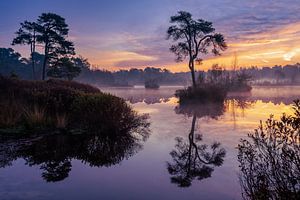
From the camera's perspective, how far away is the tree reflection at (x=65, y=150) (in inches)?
330

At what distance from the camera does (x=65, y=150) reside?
1001cm

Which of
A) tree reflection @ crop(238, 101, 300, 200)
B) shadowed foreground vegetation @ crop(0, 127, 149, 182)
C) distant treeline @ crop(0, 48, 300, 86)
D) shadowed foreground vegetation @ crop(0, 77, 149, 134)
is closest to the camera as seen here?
tree reflection @ crop(238, 101, 300, 200)

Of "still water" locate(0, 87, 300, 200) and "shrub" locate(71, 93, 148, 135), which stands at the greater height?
"shrub" locate(71, 93, 148, 135)

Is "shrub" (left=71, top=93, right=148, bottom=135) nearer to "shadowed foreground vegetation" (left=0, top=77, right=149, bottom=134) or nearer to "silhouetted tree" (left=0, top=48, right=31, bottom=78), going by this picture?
"shadowed foreground vegetation" (left=0, top=77, right=149, bottom=134)

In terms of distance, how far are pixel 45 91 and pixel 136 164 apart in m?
9.68

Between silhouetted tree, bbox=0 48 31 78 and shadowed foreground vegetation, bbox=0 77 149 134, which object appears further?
silhouetted tree, bbox=0 48 31 78

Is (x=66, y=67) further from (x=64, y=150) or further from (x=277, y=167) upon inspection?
(x=277, y=167)

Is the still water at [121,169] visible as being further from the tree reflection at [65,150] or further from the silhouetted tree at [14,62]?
the silhouetted tree at [14,62]

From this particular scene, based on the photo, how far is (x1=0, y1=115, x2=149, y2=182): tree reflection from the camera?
27.5ft

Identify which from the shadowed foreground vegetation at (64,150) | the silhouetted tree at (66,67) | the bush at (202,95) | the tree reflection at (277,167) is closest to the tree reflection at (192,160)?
the shadowed foreground vegetation at (64,150)

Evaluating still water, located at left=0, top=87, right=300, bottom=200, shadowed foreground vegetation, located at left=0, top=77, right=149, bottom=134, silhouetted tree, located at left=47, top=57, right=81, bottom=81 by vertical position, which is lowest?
still water, located at left=0, top=87, right=300, bottom=200

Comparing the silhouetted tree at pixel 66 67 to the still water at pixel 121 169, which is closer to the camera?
the still water at pixel 121 169

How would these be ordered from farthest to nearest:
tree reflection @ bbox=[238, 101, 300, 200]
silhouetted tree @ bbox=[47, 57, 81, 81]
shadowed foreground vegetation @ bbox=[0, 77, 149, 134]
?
1. silhouetted tree @ bbox=[47, 57, 81, 81]
2. shadowed foreground vegetation @ bbox=[0, 77, 149, 134]
3. tree reflection @ bbox=[238, 101, 300, 200]

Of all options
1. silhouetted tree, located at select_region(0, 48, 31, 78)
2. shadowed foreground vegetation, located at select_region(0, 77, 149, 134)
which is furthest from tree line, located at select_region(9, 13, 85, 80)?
silhouetted tree, located at select_region(0, 48, 31, 78)
